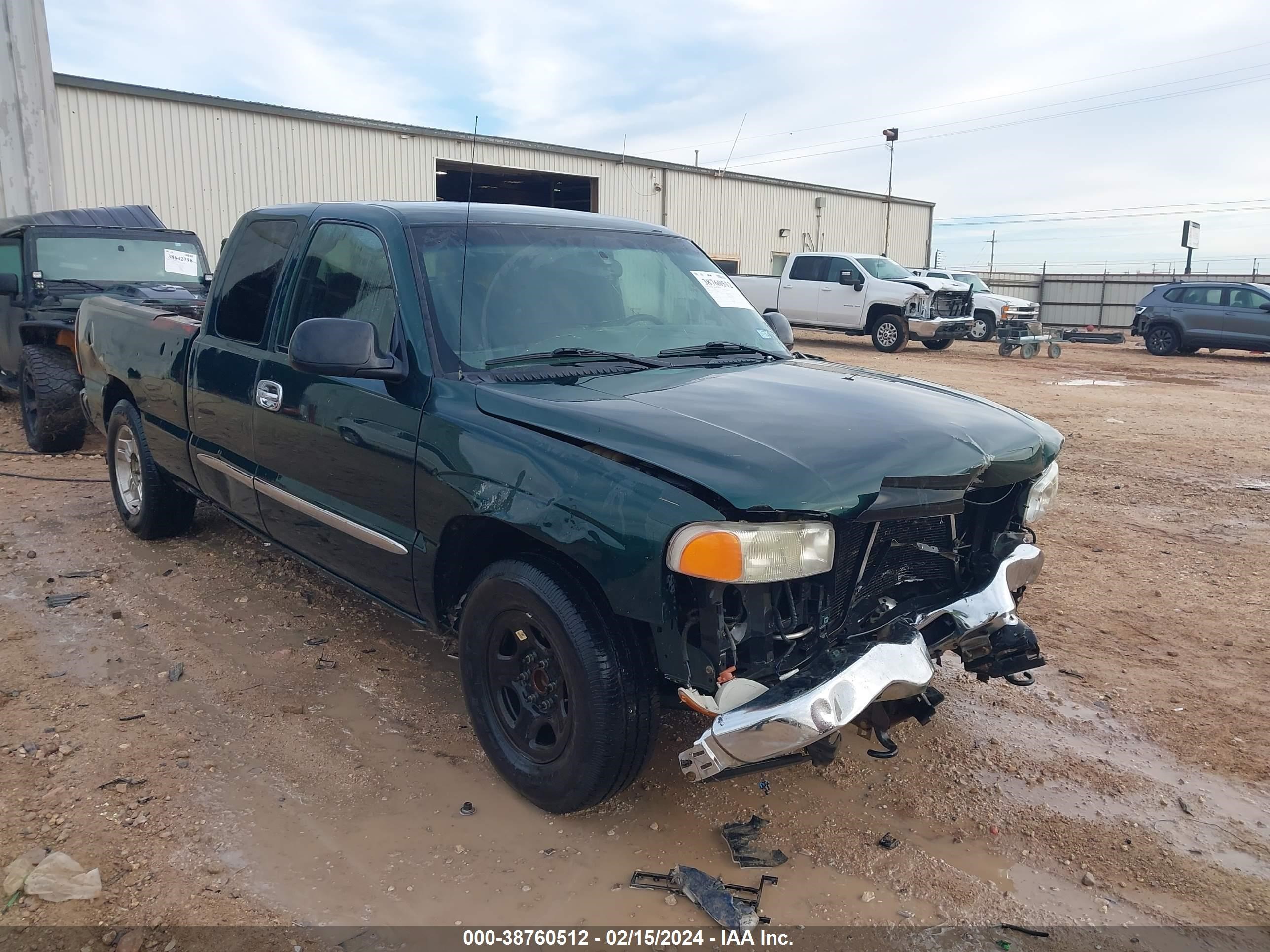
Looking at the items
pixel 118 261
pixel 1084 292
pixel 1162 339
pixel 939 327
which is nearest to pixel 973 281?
pixel 1162 339

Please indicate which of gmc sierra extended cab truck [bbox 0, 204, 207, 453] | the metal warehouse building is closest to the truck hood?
gmc sierra extended cab truck [bbox 0, 204, 207, 453]

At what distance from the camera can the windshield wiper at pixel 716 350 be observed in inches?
146

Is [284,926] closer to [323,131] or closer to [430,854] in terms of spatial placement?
Answer: [430,854]

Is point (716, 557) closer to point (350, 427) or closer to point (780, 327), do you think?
point (350, 427)

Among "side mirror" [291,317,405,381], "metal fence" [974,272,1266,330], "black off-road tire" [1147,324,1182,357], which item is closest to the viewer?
"side mirror" [291,317,405,381]

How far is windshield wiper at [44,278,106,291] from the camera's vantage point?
8.83 meters

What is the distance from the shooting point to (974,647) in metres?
2.99

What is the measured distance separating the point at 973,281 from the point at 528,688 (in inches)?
892

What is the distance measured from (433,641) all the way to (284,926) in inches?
78.1

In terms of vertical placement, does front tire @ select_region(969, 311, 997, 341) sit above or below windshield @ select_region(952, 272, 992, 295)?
below

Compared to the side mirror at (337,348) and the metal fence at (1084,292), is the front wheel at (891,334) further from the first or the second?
the side mirror at (337,348)

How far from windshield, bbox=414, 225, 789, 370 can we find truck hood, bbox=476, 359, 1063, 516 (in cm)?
26

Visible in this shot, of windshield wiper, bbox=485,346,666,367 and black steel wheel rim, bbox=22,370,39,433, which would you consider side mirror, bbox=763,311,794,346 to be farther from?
black steel wheel rim, bbox=22,370,39,433

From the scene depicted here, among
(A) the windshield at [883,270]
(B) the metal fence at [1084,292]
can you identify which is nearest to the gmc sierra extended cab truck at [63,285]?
(A) the windshield at [883,270]
